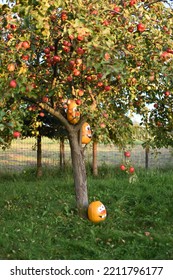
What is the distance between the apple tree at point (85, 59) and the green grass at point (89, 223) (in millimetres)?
779

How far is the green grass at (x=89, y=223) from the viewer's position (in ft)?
20.3

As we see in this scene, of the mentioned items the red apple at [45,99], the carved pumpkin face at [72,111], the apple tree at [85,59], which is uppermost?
the apple tree at [85,59]

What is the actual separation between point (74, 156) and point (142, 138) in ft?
4.63

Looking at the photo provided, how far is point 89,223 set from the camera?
24.4 feet

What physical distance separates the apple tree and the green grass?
0.78 meters

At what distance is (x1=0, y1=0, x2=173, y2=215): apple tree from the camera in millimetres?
5395

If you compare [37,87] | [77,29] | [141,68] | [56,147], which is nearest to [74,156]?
[37,87]

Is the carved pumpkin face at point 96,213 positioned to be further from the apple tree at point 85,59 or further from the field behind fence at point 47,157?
the field behind fence at point 47,157

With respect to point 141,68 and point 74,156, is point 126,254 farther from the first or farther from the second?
point 141,68

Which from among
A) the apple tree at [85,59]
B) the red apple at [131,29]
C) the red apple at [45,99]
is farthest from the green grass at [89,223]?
the red apple at [131,29]

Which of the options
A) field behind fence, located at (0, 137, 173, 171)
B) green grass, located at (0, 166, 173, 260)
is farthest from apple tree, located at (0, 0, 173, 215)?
field behind fence, located at (0, 137, 173, 171)

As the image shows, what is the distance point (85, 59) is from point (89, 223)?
3.13m

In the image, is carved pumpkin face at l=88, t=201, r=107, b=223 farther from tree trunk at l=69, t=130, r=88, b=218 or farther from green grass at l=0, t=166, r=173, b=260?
tree trunk at l=69, t=130, r=88, b=218

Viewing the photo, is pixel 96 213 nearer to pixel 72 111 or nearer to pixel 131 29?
pixel 72 111
